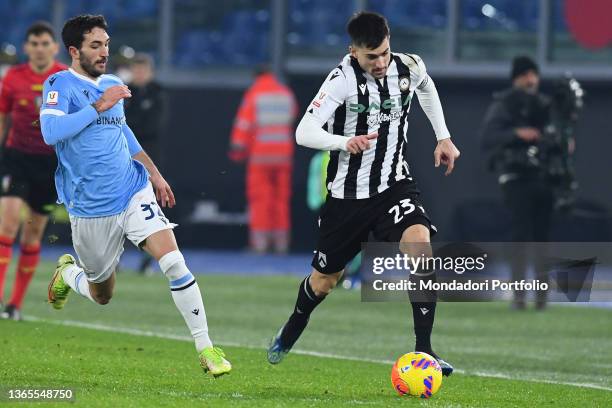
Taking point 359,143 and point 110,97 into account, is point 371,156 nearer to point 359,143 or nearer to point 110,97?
point 359,143

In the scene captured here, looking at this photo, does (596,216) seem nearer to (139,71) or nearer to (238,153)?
(238,153)

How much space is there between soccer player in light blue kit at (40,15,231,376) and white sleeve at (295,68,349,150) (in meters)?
0.91

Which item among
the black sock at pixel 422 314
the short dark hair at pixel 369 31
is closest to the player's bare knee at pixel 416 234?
the black sock at pixel 422 314

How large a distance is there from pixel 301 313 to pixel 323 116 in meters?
1.33

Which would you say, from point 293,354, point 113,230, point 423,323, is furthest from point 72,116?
point 293,354

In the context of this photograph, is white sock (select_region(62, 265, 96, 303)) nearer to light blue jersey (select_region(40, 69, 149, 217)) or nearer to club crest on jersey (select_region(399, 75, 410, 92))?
light blue jersey (select_region(40, 69, 149, 217))

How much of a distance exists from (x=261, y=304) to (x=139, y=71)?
13.6 feet

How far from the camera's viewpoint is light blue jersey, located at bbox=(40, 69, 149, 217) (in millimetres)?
8672

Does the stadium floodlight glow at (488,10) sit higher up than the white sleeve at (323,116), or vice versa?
the stadium floodlight glow at (488,10)

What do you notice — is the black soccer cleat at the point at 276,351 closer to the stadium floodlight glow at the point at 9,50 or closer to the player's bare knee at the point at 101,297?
the player's bare knee at the point at 101,297

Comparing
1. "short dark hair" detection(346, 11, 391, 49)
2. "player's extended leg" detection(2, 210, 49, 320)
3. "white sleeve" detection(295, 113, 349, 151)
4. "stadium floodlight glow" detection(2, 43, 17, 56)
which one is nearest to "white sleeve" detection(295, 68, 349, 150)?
"white sleeve" detection(295, 113, 349, 151)

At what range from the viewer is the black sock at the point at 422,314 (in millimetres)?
8742

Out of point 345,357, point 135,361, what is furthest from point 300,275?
point 135,361

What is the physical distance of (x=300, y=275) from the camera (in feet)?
62.7
